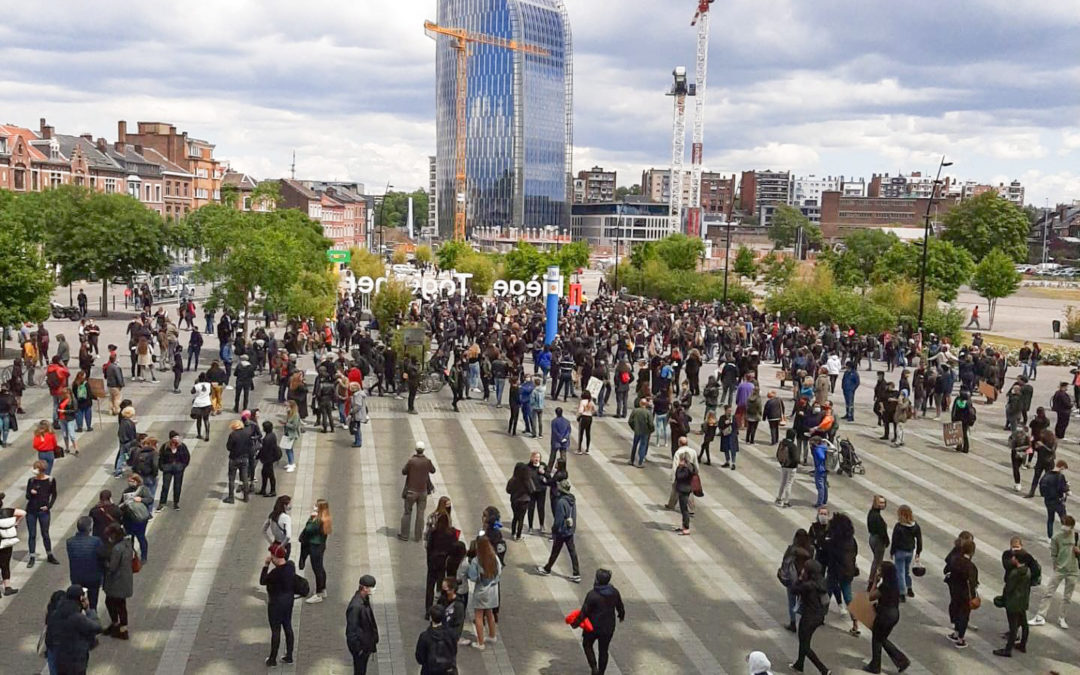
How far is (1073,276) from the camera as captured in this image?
137 meters

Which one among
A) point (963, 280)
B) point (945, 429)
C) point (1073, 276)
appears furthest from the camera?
point (1073, 276)

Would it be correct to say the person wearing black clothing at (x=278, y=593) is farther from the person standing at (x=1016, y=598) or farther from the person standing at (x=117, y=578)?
the person standing at (x=1016, y=598)

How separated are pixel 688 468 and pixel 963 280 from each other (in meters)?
58.1

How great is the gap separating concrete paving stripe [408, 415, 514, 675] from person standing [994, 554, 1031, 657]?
220 inches

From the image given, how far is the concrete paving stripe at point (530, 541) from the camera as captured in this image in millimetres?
12977

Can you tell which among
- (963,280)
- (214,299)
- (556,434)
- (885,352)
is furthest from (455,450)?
(963,280)

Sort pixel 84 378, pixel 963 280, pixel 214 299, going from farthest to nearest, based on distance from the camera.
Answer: pixel 963 280 → pixel 214 299 → pixel 84 378

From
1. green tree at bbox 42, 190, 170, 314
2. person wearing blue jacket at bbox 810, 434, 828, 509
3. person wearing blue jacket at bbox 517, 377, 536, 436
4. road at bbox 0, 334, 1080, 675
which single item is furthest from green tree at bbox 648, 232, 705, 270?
person wearing blue jacket at bbox 810, 434, 828, 509

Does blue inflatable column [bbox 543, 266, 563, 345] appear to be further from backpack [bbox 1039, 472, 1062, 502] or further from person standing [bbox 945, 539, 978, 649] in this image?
person standing [bbox 945, 539, 978, 649]

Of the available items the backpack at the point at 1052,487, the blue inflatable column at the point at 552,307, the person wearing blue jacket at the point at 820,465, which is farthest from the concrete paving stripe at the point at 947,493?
the blue inflatable column at the point at 552,307

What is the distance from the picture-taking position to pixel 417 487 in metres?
15.0

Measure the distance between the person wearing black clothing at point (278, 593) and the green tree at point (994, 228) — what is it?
110 m

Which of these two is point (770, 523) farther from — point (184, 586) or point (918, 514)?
point (184, 586)

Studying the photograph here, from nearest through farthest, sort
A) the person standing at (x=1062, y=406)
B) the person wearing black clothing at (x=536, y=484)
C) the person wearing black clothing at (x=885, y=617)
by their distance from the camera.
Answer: the person wearing black clothing at (x=885, y=617)
the person wearing black clothing at (x=536, y=484)
the person standing at (x=1062, y=406)
